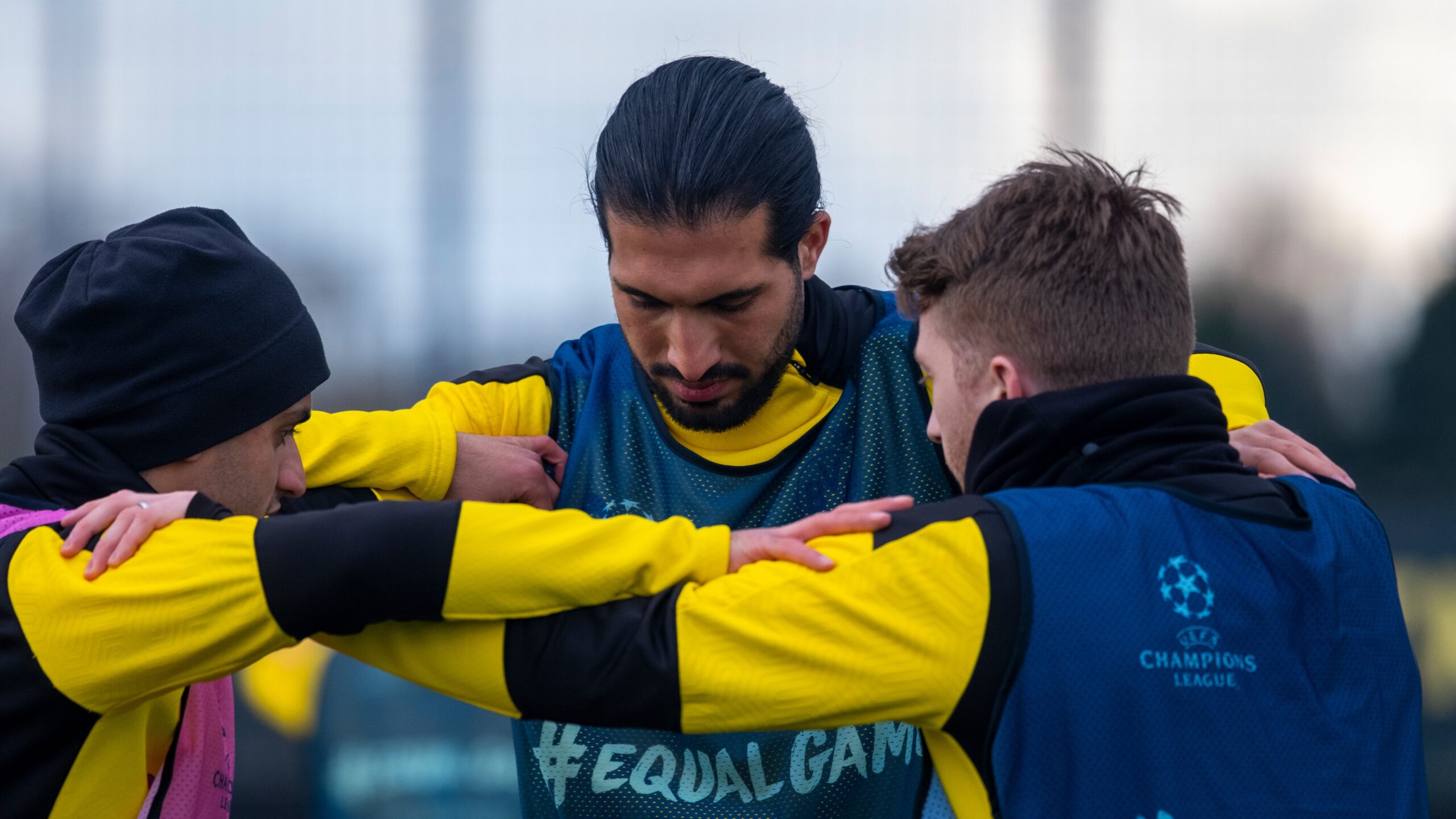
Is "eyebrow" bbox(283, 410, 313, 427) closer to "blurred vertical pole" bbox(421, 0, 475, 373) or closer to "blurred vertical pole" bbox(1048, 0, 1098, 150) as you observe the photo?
"blurred vertical pole" bbox(421, 0, 475, 373)

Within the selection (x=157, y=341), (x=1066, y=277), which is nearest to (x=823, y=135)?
(x=1066, y=277)

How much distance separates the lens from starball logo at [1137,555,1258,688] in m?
1.16

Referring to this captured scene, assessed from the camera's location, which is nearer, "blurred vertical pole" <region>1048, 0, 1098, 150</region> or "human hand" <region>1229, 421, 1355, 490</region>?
"human hand" <region>1229, 421, 1355, 490</region>

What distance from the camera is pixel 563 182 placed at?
387cm

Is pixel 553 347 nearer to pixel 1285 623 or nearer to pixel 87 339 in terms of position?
pixel 87 339

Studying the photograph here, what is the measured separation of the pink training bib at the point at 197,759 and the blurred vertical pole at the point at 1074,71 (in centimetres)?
311

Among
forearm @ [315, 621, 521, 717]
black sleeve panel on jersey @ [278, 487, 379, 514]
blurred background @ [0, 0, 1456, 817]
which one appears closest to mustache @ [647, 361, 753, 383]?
black sleeve panel on jersey @ [278, 487, 379, 514]

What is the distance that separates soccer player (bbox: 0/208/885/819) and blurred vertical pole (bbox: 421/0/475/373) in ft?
6.79

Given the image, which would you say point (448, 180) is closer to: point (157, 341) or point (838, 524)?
point (157, 341)

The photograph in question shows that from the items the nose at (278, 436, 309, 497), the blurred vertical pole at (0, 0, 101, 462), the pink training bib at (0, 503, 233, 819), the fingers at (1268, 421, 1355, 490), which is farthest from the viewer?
the blurred vertical pole at (0, 0, 101, 462)

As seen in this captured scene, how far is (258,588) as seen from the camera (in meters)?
1.22

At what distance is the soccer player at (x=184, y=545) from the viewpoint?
1.23 metres

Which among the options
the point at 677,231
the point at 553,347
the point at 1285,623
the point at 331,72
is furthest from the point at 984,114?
the point at 1285,623

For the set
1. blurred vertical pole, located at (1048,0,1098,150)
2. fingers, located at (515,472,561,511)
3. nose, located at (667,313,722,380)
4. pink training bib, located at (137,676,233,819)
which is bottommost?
pink training bib, located at (137,676,233,819)
